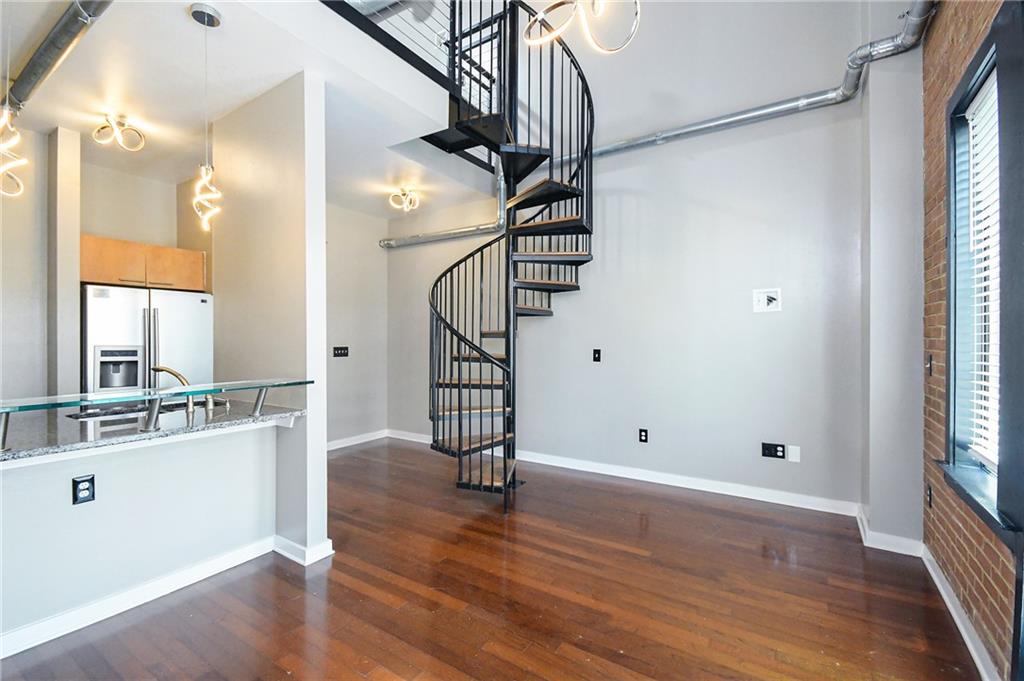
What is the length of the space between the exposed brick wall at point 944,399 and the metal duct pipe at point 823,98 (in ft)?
0.26

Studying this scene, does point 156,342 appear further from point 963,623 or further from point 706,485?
point 963,623

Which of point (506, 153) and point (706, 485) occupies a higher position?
point (506, 153)

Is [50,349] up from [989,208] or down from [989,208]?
down

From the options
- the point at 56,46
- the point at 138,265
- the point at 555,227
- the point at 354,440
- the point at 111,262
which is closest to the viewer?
the point at 56,46

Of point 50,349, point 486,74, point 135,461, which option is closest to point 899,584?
point 135,461

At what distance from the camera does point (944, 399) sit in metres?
2.26

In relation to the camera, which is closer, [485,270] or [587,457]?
[587,457]

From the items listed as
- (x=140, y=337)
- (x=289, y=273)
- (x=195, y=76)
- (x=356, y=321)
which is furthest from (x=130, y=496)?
(x=356, y=321)

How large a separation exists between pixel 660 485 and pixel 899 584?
175 cm

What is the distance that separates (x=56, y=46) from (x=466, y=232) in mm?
3378

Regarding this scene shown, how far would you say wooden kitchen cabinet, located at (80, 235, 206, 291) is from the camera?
11.1ft

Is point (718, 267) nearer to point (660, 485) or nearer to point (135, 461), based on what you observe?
point (660, 485)

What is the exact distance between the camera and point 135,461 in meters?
2.22

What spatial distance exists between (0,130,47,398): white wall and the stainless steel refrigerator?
0.93ft
